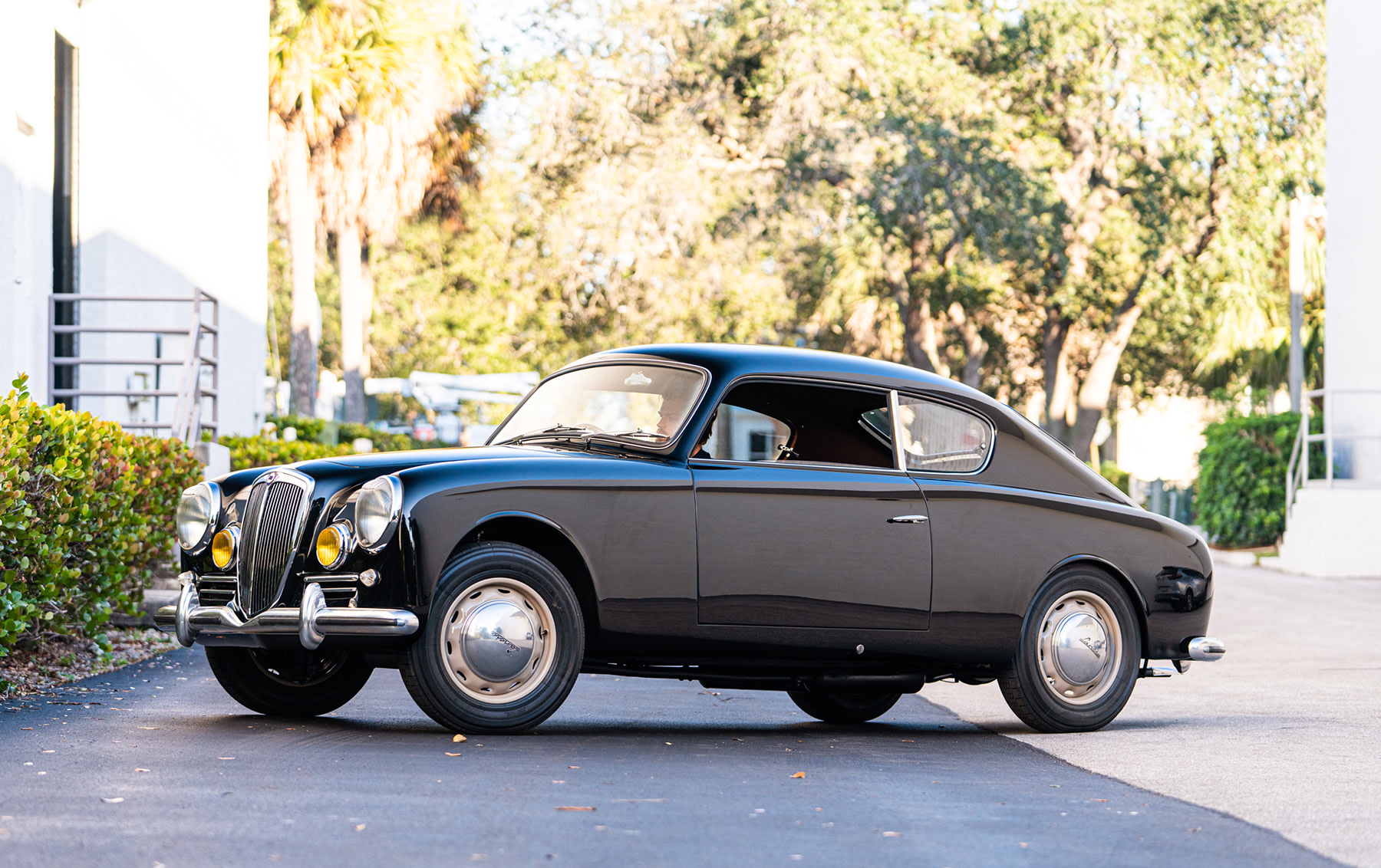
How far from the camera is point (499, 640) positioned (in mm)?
6691

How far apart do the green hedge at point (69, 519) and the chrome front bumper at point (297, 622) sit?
1132mm

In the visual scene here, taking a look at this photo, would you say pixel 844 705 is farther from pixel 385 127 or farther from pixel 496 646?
pixel 385 127

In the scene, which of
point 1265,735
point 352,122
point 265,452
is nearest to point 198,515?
point 1265,735

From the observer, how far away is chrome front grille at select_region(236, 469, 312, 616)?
681 centimetres

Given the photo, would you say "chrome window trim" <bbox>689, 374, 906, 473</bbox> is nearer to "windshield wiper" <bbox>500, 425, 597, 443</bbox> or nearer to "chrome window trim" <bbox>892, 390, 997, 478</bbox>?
"chrome window trim" <bbox>892, 390, 997, 478</bbox>

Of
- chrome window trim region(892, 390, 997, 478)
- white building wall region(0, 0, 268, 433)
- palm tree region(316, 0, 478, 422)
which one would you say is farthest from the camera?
palm tree region(316, 0, 478, 422)

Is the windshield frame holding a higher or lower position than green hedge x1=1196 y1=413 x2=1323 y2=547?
higher

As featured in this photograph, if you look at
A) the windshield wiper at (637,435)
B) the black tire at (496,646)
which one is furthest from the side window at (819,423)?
the black tire at (496,646)

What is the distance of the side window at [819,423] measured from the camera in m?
7.73

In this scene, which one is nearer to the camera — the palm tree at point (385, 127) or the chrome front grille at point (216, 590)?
the chrome front grille at point (216, 590)

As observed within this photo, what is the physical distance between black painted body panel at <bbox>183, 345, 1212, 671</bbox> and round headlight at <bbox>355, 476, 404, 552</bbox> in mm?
45

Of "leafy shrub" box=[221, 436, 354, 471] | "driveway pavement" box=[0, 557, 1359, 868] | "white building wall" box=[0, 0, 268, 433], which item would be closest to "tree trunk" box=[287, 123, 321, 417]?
"white building wall" box=[0, 0, 268, 433]

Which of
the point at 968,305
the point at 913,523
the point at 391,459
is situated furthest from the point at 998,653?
the point at 968,305

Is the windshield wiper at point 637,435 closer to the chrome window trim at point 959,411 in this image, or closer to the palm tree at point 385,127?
the chrome window trim at point 959,411
